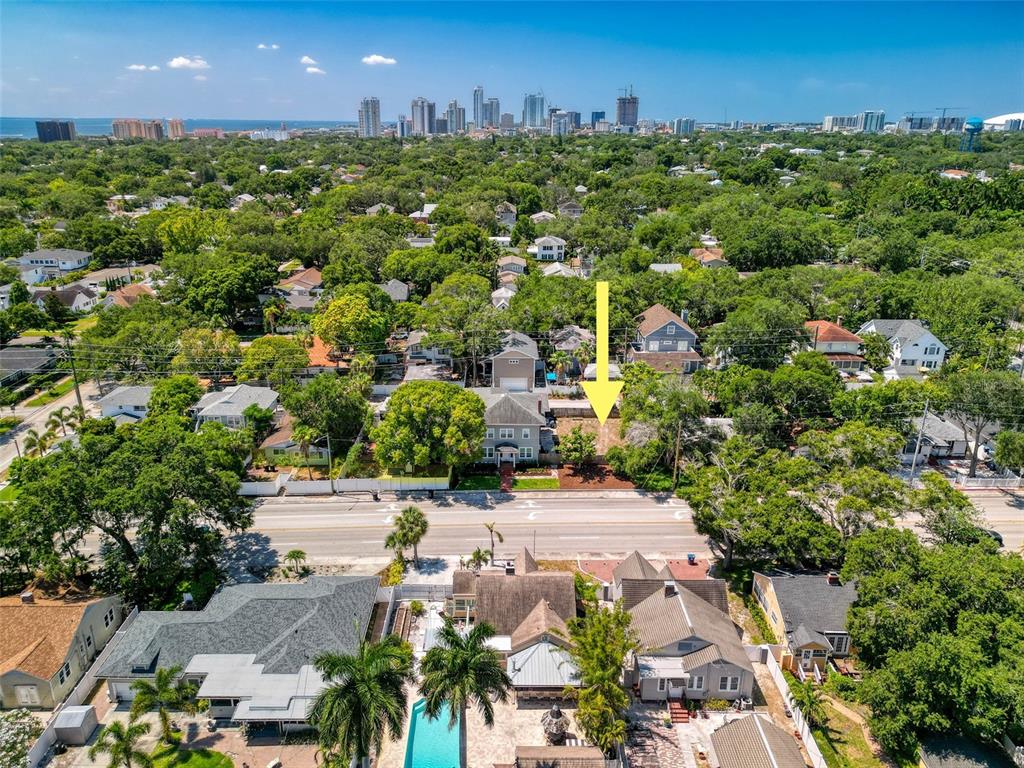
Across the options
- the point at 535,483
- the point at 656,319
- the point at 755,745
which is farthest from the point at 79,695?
the point at 656,319

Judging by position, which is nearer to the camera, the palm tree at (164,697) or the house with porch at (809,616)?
the palm tree at (164,697)

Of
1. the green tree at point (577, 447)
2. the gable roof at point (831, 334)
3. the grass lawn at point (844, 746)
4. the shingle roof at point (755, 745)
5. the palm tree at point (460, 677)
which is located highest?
the gable roof at point (831, 334)

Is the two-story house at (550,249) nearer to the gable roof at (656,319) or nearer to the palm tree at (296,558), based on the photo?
the gable roof at (656,319)

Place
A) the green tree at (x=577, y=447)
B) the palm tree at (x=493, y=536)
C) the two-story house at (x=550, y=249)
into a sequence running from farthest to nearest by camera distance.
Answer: the two-story house at (x=550, y=249), the green tree at (x=577, y=447), the palm tree at (x=493, y=536)

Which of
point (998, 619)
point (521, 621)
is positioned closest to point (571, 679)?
point (521, 621)

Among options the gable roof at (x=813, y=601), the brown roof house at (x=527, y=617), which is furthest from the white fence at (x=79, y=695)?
the gable roof at (x=813, y=601)

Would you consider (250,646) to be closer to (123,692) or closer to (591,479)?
(123,692)
